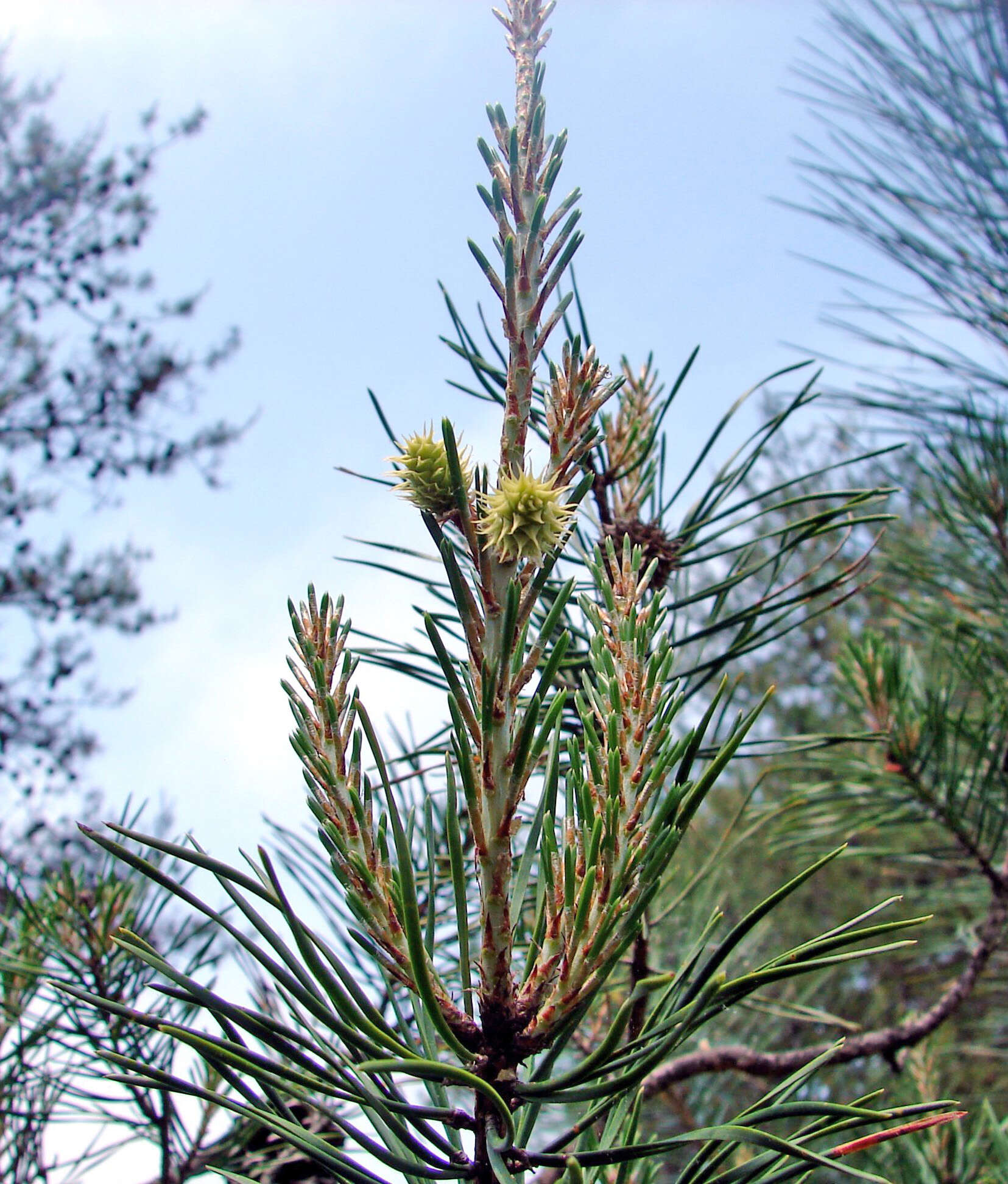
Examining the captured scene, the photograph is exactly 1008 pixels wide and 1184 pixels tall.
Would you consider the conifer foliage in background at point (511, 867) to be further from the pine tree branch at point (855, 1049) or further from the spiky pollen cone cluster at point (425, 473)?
the pine tree branch at point (855, 1049)

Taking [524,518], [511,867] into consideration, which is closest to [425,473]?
[524,518]

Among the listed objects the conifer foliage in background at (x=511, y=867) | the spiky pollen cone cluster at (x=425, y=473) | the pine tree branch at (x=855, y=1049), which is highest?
the spiky pollen cone cluster at (x=425, y=473)

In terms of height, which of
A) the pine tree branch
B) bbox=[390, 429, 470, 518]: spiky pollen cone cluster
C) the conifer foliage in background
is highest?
bbox=[390, 429, 470, 518]: spiky pollen cone cluster

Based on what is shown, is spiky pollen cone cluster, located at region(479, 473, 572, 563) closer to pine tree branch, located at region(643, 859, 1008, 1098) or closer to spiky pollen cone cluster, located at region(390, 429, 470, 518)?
spiky pollen cone cluster, located at region(390, 429, 470, 518)

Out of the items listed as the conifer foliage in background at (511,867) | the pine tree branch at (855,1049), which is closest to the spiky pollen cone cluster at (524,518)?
the conifer foliage in background at (511,867)

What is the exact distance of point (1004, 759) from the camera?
3.95ft

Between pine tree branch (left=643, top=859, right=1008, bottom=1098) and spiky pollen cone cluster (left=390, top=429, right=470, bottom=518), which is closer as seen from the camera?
spiky pollen cone cluster (left=390, top=429, right=470, bottom=518)

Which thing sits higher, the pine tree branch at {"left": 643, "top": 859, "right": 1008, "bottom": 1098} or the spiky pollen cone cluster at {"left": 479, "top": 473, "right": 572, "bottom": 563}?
the spiky pollen cone cluster at {"left": 479, "top": 473, "right": 572, "bottom": 563}

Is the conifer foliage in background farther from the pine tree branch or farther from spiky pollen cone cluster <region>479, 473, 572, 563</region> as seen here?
the pine tree branch

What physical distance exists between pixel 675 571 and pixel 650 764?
403mm

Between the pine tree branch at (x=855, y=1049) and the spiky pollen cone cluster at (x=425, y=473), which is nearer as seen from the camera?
the spiky pollen cone cluster at (x=425, y=473)

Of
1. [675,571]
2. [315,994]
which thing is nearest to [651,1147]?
[315,994]

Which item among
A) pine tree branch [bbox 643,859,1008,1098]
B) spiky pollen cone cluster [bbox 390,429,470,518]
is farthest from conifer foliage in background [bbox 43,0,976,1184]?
pine tree branch [bbox 643,859,1008,1098]

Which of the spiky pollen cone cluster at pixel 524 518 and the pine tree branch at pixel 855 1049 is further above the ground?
the spiky pollen cone cluster at pixel 524 518
